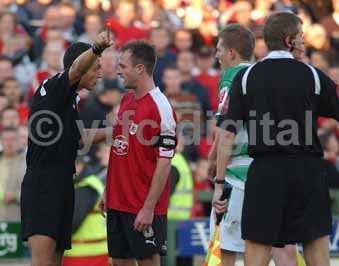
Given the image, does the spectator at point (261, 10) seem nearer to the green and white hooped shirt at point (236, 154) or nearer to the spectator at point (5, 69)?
the spectator at point (5, 69)

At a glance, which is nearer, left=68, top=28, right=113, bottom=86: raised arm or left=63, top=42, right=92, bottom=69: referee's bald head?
left=68, top=28, right=113, bottom=86: raised arm

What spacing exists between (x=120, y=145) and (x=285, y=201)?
1.44 metres

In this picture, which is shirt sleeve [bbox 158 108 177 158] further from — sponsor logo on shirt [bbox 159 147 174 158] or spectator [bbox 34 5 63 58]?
spectator [bbox 34 5 63 58]

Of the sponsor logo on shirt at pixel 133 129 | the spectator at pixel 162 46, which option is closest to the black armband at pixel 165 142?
the sponsor logo on shirt at pixel 133 129

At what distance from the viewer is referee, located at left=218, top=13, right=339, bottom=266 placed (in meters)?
7.89

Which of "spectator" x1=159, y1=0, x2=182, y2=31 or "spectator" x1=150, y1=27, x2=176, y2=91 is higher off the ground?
"spectator" x1=159, y1=0, x2=182, y2=31

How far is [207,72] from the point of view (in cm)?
1559

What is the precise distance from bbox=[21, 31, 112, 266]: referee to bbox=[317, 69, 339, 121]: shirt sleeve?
1685 mm

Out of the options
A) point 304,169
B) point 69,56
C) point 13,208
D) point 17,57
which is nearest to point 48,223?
point 69,56

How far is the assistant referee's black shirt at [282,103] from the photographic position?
25.9ft

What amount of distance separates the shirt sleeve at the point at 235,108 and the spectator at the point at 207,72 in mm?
7052

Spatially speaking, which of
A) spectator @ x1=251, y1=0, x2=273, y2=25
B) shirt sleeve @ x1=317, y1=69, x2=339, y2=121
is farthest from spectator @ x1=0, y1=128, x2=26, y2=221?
spectator @ x1=251, y1=0, x2=273, y2=25

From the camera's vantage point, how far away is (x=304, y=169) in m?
7.92

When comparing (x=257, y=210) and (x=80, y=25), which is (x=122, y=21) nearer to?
(x=80, y=25)
